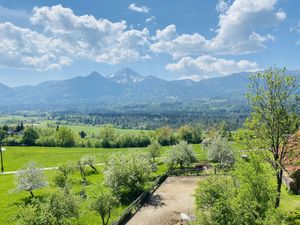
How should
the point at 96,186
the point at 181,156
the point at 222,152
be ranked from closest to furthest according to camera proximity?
the point at 96,186 → the point at 222,152 → the point at 181,156

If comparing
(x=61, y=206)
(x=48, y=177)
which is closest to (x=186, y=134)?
(x=48, y=177)

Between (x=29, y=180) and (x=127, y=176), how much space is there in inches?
618

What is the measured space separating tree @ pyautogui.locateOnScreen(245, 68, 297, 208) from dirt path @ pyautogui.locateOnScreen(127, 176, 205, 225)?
10.3m

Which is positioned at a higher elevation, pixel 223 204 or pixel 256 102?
pixel 256 102

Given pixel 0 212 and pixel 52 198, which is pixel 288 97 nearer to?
pixel 52 198

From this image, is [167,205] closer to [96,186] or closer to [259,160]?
[96,186]

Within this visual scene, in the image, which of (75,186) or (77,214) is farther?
(75,186)

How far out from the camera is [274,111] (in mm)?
30312

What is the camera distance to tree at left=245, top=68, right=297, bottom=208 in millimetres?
29750

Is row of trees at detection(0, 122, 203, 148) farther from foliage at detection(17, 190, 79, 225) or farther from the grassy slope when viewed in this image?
foliage at detection(17, 190, 79, 225)

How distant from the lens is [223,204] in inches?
819

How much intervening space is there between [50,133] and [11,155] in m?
40.7

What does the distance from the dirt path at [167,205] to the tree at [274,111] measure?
10.3m

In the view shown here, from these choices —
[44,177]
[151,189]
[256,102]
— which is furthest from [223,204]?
[44,177]
